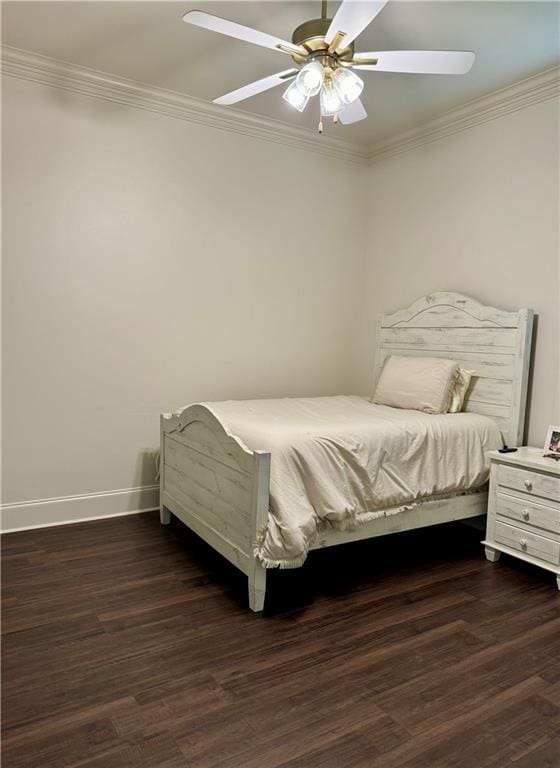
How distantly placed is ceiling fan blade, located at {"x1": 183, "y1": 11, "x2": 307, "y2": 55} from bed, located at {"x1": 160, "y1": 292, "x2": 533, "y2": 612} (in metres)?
1.60

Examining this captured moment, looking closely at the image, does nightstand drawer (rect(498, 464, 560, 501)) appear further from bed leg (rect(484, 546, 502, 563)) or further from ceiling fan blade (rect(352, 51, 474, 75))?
ceiling fan blade (rect(352, 51, 474, 75))

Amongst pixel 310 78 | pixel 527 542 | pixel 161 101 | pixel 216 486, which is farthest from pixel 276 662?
pixel 161 101

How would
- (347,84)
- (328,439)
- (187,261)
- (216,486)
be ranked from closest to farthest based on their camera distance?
(347,84) < (328,439) < (216,486) < (187,261)

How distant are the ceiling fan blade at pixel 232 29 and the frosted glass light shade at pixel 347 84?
180 millimetres

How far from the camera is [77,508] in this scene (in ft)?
11.1

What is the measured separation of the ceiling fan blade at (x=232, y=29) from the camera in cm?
189

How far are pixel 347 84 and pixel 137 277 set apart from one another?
1.83 metres

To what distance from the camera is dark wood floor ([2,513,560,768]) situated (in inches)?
61.5

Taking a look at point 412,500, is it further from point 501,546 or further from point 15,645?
point 15,645

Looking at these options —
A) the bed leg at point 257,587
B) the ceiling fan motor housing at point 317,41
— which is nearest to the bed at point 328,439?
the bed leg at point 257,587

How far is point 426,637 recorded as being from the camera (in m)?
2.17

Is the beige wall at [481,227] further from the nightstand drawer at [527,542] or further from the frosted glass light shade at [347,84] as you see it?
the frosted glass light shade at [347,84]

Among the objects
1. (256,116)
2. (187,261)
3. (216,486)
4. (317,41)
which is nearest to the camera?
(317,41)

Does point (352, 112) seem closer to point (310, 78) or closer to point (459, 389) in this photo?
point (310, 78)
